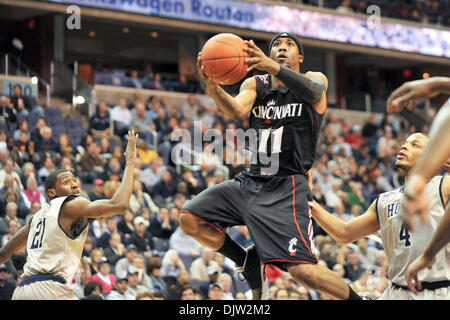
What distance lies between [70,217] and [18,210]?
5.30m

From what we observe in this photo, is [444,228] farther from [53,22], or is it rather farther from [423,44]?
[423,44]

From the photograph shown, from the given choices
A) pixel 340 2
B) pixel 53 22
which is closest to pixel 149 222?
pixel 53 22

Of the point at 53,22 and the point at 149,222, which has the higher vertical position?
the point at 53,22

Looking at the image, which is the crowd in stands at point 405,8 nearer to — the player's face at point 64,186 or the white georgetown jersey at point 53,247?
the player's face at point 64,186

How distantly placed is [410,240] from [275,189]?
3.57 feet

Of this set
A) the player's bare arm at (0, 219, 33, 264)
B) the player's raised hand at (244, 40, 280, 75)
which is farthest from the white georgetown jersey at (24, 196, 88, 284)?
the player's raised hand at (244, 40, 280, 75)

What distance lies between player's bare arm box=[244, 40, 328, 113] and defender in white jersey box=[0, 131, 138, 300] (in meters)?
1.31

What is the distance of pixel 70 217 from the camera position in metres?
6.09

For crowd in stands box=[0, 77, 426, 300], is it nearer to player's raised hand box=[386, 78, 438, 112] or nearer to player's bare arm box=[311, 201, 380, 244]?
player's bare arm box=[311, 201, 380, 244]

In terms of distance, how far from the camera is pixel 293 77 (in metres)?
5.52

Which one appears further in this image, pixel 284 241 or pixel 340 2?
pixel 340 2

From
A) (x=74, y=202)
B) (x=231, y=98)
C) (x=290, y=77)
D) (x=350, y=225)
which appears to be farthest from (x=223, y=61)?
(x=350, y=225)

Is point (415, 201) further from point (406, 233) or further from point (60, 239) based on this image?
point (60, 239)

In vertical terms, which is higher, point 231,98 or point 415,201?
point 231,98
